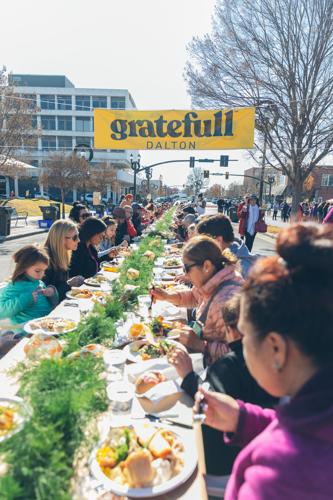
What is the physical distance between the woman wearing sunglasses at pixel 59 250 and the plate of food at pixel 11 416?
255 centimetres

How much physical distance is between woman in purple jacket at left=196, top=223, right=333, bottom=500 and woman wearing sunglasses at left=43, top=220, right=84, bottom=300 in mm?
3592

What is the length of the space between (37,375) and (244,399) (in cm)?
96

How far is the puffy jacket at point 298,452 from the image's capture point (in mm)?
760

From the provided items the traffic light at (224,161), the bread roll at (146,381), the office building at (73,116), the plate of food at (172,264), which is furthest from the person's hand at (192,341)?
the office building at (73,116)

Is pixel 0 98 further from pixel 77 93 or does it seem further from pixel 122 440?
pixel 77 93

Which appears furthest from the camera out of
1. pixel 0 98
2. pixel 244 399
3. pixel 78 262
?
pixel 0 98

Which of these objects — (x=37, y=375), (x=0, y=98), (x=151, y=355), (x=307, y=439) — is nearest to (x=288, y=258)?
(x=307, y=439)

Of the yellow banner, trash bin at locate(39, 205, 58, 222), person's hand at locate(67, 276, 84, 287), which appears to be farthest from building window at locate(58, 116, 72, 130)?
person's hand at locate(67, 276, 84, 287)

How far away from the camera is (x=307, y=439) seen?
79 centimetres

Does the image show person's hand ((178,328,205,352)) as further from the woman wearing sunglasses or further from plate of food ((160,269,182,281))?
plate of food ((160,269,182,281))

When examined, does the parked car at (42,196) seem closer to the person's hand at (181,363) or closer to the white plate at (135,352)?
the white plate at (135,352)

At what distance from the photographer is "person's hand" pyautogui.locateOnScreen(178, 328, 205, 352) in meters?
2.57

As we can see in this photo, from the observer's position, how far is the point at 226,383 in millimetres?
1699

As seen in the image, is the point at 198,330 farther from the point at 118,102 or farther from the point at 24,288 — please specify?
the point at 118,102
